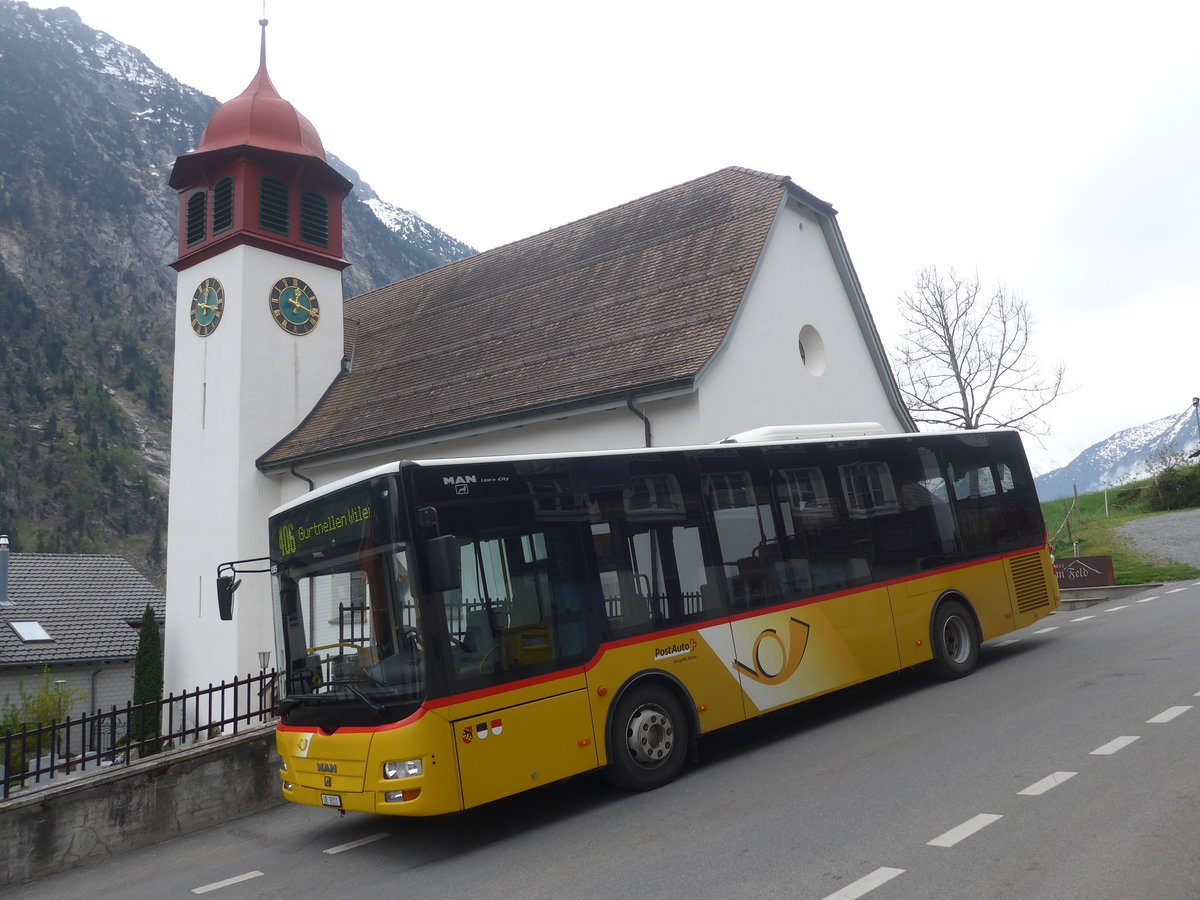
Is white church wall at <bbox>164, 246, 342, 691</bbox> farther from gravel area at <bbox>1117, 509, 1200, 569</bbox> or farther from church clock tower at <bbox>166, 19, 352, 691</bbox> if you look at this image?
gravel area at <bbox>1117, 509, 1200, 569</bbox>

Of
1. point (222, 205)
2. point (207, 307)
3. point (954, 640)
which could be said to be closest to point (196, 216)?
point (222, 205)

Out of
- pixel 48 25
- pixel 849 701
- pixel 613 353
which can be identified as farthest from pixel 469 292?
pixel 48 25

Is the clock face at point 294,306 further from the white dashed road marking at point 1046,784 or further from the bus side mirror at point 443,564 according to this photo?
the white dashed road marking at point 1046,784

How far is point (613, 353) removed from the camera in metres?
16.1

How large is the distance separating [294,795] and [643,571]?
11.2 ft

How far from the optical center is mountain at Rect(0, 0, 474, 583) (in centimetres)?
9975

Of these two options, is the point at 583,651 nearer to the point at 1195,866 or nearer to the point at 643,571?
the point at 643,571

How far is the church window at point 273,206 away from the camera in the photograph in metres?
22.9

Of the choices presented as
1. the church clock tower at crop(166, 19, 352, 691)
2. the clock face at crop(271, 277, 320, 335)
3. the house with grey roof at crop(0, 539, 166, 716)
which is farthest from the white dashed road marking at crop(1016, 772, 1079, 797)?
the house with grey roof at crop(0, 539, 166, 716)

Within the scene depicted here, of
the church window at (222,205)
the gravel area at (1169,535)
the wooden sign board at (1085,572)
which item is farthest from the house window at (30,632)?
the gravel area at (1169,535)

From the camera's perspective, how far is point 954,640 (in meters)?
11.7

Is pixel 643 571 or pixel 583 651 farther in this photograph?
pixel 643 571

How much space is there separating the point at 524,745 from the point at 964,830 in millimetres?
3187

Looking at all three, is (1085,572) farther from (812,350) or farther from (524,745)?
(524,745)
